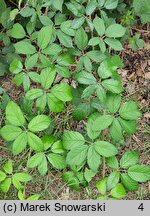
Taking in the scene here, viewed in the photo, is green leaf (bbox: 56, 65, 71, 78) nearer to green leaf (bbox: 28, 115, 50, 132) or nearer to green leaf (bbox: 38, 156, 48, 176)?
green leaf (bbox: 28, 115, 50, 132)

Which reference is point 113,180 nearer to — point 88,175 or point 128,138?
point 88,175

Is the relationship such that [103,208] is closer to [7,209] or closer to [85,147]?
[85,147]

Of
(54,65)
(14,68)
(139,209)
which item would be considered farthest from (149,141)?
(14,68)

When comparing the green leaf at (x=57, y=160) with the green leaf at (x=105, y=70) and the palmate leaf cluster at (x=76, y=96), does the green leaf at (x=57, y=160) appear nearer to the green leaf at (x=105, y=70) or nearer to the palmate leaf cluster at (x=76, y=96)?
the palmate leaf cluster at (x=76, y=96)

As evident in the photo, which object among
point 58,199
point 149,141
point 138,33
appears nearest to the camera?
point 58,199

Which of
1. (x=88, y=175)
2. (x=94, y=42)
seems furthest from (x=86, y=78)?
(x=88, y=175)

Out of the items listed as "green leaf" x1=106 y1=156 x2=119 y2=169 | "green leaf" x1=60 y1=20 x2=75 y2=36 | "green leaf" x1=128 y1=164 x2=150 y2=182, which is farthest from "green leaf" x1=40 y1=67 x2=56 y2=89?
"green leaf" x1=128 y1=164 x2=150 y2=182

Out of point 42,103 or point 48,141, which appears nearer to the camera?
point 42,103

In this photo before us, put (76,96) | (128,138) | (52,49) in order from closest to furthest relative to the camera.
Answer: (52,49) → (76,96) → (128,138)
